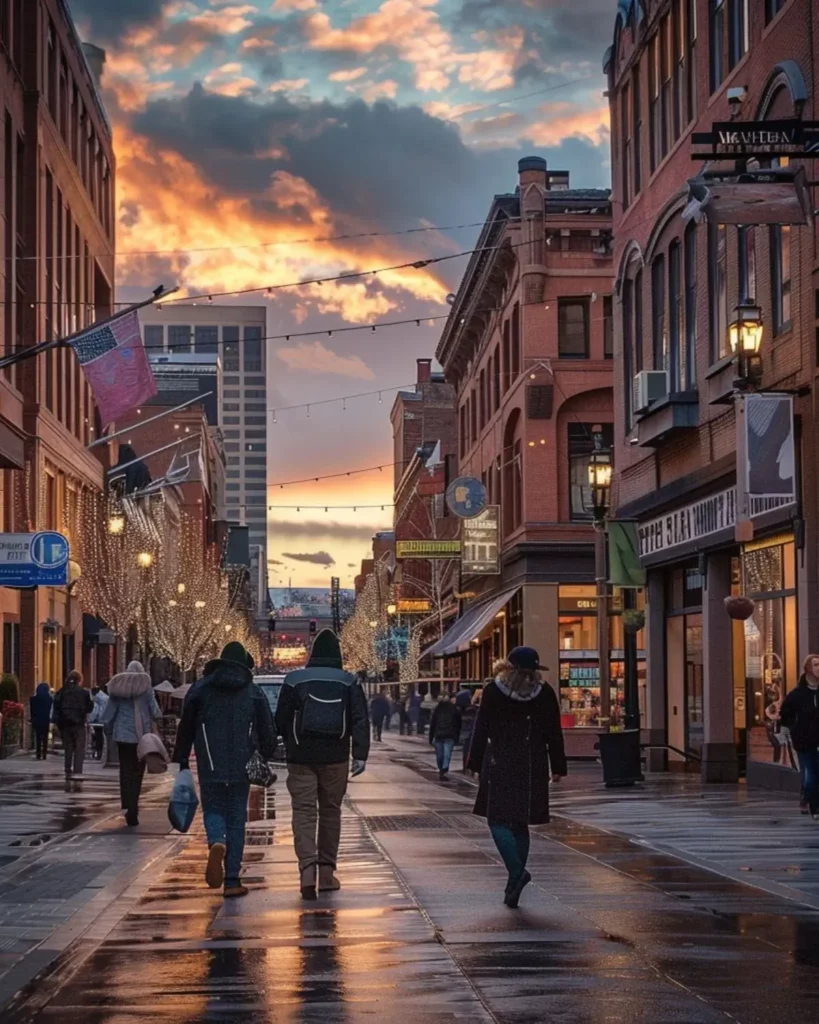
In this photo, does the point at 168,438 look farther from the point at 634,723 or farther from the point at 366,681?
the point at 634,723

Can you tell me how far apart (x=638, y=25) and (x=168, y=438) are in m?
109

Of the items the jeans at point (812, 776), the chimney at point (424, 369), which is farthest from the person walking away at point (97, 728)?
the chimney at point (424, 369)

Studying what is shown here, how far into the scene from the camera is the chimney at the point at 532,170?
1887 inches

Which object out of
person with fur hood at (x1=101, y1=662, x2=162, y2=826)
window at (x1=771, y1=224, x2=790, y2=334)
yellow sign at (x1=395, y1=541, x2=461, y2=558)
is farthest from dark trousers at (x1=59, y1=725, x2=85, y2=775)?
yellow sign at (x1=395, y1=541, x2=461, y2=558)

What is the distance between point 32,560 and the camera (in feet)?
120

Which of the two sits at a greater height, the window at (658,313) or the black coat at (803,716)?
the window at (658,313)

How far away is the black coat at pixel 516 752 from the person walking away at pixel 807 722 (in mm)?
7907

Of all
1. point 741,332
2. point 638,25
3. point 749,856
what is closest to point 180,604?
point 638,25

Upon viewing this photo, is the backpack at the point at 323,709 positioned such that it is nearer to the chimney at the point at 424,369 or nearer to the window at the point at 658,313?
the window at the point at 658,313

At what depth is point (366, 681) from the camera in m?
127

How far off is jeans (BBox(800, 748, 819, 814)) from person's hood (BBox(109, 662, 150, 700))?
768 cm

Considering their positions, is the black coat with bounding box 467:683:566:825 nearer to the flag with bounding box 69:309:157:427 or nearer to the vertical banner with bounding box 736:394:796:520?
the vertical banner with bounding box 736:394:796:520

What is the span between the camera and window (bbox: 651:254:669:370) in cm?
→ 3375

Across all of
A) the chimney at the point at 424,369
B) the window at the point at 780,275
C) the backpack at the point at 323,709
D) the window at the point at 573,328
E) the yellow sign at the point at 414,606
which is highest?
the chimney at the point at 424,369
